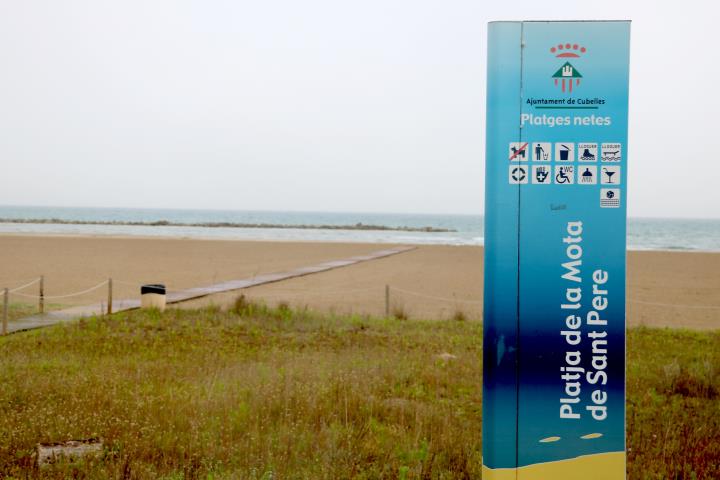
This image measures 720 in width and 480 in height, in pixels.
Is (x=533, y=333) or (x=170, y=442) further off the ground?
(x=533, y=333)

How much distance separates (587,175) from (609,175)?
10 cm

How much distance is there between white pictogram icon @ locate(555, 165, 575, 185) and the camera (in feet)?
9.98

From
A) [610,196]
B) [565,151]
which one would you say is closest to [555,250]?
[610,196]

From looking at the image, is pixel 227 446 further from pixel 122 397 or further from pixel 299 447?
pixel 122 397

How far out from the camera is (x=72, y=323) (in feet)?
36.0

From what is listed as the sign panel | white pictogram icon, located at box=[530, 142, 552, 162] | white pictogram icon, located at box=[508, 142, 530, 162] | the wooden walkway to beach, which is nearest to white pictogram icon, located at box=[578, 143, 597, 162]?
the sign panel

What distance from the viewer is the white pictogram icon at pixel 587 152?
3021 mm

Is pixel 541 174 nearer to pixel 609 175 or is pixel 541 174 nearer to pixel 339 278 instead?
pixel 609 175

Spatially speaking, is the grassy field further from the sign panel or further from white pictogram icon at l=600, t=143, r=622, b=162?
white pictogram icon at l=600, t=143, r=622, b=162

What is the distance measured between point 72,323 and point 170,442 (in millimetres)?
7122

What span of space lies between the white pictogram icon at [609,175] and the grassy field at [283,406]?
7.78ft

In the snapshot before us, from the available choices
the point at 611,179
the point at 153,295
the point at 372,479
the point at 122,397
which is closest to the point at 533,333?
the point at 611,179

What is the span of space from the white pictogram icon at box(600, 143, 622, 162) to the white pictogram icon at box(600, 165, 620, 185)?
0.12ft

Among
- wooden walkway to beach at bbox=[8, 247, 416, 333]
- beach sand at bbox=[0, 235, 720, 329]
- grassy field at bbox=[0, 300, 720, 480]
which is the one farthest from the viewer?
beach sand at bbox=[0, 235, 720, 329]
